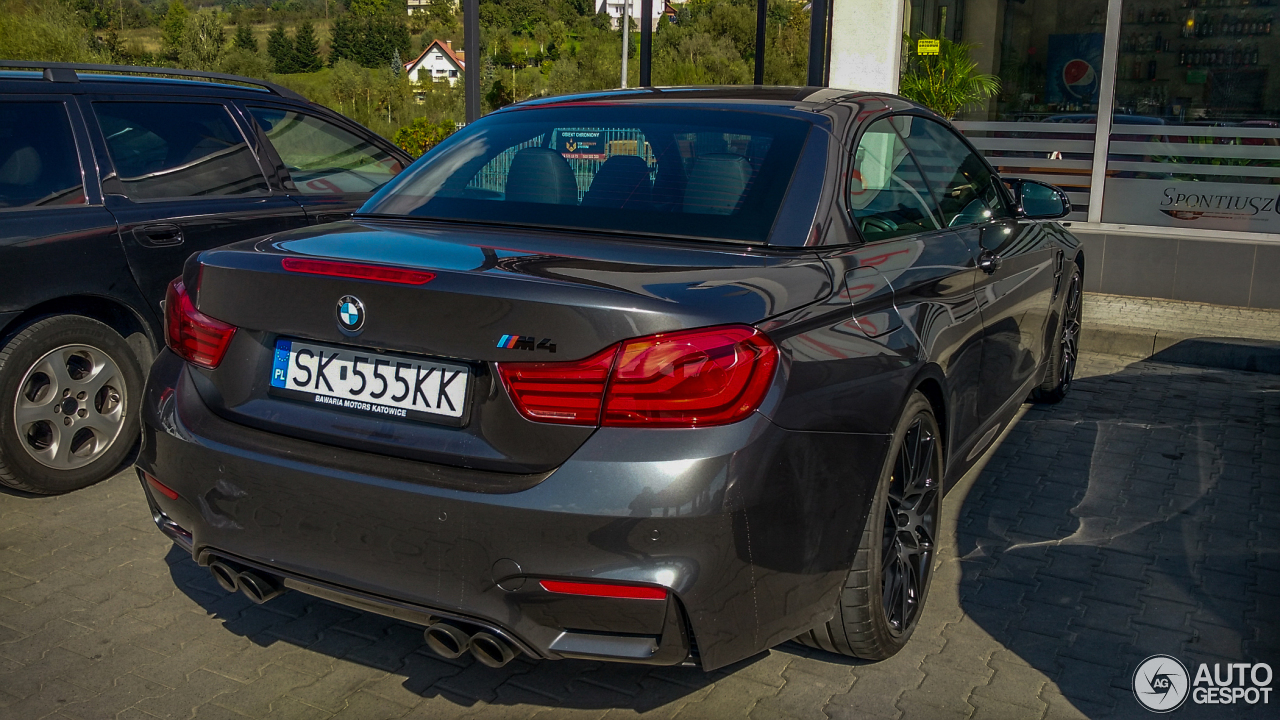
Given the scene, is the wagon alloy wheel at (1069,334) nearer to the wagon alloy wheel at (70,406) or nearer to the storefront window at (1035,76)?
the storefront window at (1035,76)

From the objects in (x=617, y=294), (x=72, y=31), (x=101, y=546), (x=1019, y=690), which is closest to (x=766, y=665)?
(x=1019, y=690)

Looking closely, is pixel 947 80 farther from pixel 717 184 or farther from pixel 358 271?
pixel 358 271

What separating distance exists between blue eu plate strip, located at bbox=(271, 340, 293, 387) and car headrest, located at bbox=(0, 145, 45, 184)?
2.47 m

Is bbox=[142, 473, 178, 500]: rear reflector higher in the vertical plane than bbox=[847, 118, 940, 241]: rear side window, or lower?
lower

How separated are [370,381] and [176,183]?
3023 mm

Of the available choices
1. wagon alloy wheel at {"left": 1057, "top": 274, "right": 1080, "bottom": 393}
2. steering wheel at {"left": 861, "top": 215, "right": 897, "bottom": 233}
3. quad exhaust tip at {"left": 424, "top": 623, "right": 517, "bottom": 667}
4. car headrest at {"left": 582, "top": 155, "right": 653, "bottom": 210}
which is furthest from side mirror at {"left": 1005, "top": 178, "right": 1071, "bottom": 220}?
quad exhaust tip at {"left": 424, "top": 623, "right": 517, "bottom": 667}

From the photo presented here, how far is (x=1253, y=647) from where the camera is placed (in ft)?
11.1

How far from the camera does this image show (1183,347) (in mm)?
7559

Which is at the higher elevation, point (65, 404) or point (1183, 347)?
point (65, 404)

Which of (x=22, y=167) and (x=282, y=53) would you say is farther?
(x=282, y=53)

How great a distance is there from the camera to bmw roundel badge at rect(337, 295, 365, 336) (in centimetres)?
256

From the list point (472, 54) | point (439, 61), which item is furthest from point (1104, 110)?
point (439, 61)

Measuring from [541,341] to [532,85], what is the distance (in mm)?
95482

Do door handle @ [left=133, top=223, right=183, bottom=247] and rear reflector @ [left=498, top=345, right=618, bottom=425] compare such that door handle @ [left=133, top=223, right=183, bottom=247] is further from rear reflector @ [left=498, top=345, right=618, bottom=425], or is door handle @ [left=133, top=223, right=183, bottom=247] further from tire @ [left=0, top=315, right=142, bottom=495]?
rear reflector @ [left=498, top=345, right=618, bottom=425]
